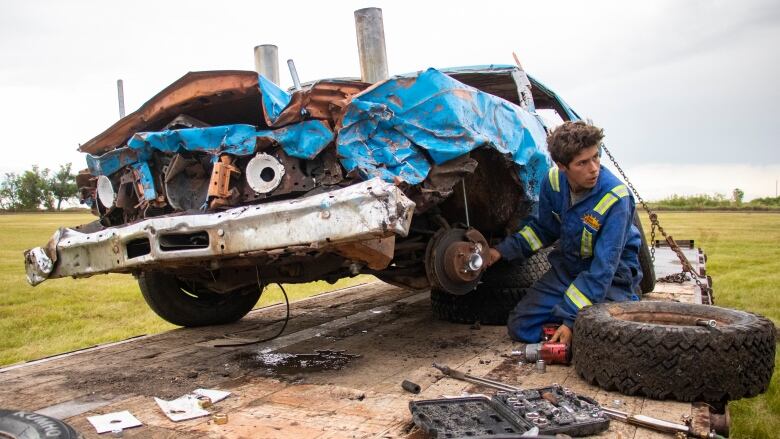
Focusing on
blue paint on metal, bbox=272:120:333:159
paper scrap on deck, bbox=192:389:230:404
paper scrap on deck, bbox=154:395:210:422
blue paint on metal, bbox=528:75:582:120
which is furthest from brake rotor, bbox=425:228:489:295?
blue paint on metal, bbox=528:75:582:120

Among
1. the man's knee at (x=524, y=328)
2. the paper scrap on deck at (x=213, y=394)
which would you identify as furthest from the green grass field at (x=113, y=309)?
the paper scrap on deck at (x=213, y=394)

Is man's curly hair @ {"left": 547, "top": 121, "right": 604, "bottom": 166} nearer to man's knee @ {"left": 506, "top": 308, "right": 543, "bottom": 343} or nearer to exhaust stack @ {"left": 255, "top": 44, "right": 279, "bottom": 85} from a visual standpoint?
man's knee @ {"left": 506, "top": 308, "right": 543, "bottom": 343}

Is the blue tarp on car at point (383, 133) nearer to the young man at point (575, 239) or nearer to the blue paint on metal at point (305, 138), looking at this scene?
the blue paint on metal at point (305, 138)

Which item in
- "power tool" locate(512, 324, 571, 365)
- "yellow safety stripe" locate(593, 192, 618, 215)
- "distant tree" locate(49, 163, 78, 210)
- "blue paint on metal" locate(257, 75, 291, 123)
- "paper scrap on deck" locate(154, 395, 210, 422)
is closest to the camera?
"paper scrap on deck" locate(154, 395, 210, 422)

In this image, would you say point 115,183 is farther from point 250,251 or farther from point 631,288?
point 631,288

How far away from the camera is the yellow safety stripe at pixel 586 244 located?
3.19 metres

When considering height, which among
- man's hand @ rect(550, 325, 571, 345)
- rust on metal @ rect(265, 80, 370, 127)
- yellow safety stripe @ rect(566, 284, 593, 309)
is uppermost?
rust on metal @ rect(265, 80, 370, 127)

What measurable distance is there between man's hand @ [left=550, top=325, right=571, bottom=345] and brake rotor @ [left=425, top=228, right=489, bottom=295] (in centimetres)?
49

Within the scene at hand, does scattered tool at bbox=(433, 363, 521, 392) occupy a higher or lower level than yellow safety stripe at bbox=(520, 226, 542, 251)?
lower

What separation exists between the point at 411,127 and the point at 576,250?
123 cm

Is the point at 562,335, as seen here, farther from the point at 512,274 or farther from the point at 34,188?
the point at 34,188

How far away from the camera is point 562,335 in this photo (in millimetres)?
2926

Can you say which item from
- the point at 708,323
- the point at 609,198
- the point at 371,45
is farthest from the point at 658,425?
the point at 371,45

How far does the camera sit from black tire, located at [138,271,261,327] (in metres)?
3.91
